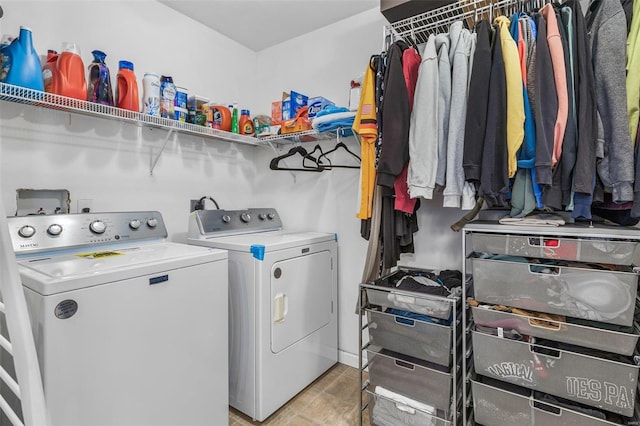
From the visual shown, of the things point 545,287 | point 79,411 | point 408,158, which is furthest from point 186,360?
point 545,287

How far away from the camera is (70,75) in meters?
1.55

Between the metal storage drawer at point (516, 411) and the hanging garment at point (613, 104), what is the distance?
0.81 meters

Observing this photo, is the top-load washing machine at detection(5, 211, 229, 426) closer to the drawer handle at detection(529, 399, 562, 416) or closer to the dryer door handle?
the dryer door handle

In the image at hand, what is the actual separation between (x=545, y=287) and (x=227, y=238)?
1.61 meters

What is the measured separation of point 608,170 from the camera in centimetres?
119

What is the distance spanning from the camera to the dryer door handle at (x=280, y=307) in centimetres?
178

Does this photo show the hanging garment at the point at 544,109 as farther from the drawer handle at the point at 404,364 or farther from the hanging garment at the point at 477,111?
the drawer handle at the point at 404,364

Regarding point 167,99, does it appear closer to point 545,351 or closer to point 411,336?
point 411,336

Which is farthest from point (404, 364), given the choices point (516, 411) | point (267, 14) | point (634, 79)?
point (267, 14)

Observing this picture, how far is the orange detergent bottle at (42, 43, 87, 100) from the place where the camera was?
1.54 metres

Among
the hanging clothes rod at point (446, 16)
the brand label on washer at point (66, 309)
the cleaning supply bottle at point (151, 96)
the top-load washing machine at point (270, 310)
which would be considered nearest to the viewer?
the brand label on washer at point (66, 309)

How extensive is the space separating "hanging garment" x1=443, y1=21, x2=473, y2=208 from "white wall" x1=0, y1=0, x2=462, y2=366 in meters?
0.54

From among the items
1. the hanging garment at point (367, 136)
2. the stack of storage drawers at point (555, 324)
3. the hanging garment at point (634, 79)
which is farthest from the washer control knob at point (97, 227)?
the hanging garment at point (634, 79)

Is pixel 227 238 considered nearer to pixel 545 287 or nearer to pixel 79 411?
pixel 79 411
